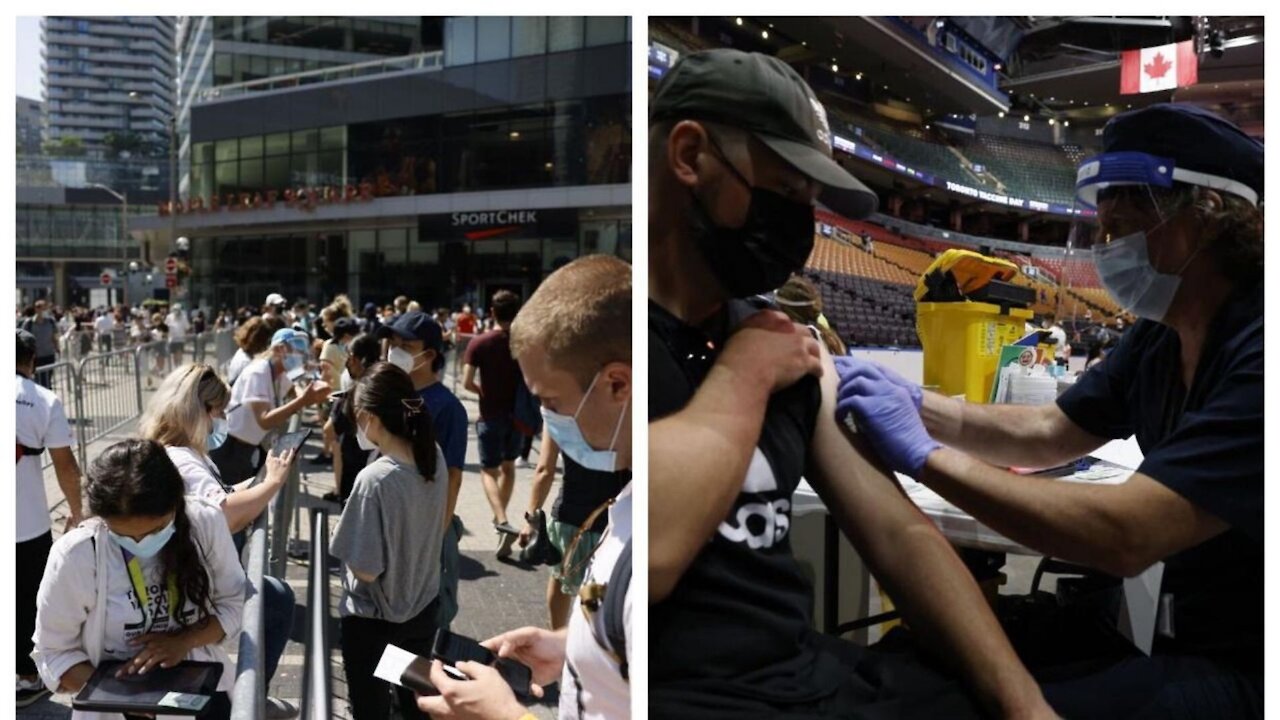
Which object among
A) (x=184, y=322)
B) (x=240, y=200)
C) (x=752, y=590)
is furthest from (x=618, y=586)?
(x=184, y=322)

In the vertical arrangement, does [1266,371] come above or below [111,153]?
below

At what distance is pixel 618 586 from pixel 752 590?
0.72 feet

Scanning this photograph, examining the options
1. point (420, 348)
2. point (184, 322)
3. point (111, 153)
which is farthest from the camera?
point (184, 322)

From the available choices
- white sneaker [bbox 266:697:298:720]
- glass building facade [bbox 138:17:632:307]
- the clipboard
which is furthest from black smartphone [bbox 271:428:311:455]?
white sneaker [bbox 266:697:298:720]

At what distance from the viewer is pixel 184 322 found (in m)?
2.72

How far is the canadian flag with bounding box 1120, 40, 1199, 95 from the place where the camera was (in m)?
1.50

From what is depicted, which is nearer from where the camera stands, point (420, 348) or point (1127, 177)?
point (1127, 177)

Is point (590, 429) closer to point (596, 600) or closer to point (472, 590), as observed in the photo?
point (596, 600)

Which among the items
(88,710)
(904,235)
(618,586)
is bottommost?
(88,710)

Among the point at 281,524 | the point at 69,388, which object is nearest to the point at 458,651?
the point at 281,524

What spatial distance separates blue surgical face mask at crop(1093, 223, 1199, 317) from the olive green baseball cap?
395 millimetres

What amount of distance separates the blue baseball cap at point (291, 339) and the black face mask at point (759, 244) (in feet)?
4.72
